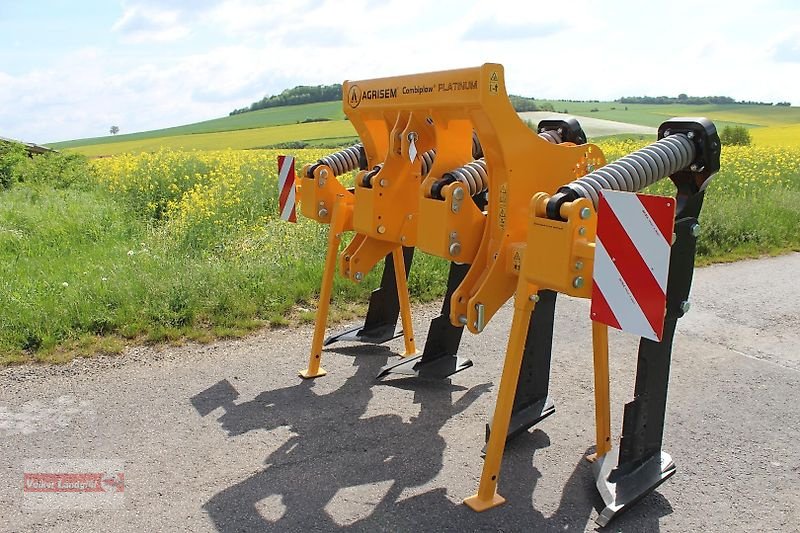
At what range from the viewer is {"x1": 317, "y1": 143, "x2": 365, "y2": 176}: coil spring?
5.01m

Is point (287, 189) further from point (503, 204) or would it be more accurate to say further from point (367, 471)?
point (367, 471)

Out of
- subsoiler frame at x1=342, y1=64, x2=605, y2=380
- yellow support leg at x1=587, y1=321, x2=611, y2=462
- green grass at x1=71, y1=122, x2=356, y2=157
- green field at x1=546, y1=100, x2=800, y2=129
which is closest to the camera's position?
subsoiler frame at x1=342, y1=64, x2=605, y2=380

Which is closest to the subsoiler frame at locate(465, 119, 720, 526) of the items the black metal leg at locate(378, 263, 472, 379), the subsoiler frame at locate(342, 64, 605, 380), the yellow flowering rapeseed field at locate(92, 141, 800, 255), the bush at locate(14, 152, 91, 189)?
the subsoiler frame at locate(342, 64, 605, 380)

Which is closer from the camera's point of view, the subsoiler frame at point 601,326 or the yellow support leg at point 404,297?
the subsoiler frame at point 601,326

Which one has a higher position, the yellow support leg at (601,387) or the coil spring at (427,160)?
the coil spring at (427,160)

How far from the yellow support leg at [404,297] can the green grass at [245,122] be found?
31.2 m

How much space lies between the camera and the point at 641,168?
10.1 feet

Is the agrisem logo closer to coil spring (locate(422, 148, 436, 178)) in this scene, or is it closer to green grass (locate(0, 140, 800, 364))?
coil spring (locate(422, 148, 436, 178))

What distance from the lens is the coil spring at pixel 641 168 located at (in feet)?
9.79

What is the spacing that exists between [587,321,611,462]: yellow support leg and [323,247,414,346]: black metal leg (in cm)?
224

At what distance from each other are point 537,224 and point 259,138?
94.4 ft

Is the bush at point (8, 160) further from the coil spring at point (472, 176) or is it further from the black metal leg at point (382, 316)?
the coil spring at point (472, 176)

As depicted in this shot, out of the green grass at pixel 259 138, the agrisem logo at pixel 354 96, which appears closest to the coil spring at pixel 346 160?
the agrisem logo at pixel 354 96

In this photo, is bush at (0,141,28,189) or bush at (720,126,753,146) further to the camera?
bush at (720,126,753,146)
